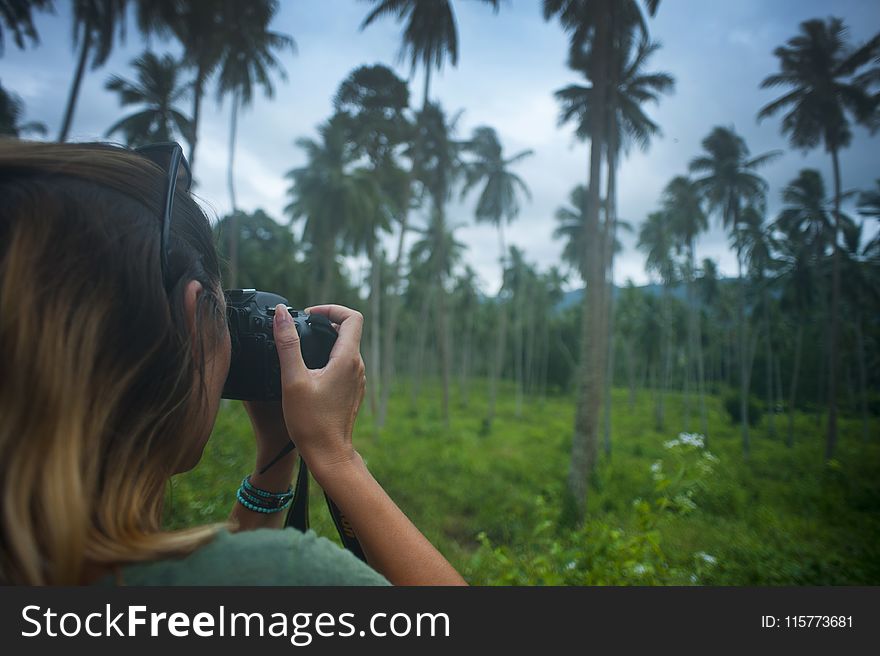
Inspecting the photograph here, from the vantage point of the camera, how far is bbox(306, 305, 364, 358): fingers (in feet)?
2.86

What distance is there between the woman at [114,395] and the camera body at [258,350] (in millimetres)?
116

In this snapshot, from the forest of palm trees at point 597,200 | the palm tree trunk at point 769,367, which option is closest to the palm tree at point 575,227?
the forest of palm trees at point 597,200

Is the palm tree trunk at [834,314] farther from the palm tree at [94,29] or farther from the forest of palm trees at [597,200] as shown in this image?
the palm tree at [94,29]

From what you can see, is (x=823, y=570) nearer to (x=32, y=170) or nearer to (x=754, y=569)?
(x=754, y=569)

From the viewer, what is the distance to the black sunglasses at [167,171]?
65 cm

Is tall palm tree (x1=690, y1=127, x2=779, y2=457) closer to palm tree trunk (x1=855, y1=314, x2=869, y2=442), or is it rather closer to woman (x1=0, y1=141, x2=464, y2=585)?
palm tree trunk (x1=855, y1=314, x2=869, y2=442)

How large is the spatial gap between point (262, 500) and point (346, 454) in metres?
0.35

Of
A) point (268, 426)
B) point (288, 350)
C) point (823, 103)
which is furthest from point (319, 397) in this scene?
point (823, 103)

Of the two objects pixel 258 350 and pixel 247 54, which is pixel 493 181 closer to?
pixel 247 54

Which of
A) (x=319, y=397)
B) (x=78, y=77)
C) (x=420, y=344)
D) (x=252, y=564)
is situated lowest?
(x=252, y=564)

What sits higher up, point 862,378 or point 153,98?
point 153,98

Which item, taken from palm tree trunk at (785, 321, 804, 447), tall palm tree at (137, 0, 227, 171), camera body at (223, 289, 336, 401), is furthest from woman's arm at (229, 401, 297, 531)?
palm tree trunk at (785, 321, 804, 447)

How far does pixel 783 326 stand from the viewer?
1407 cm

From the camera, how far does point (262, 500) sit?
100cm
